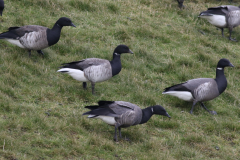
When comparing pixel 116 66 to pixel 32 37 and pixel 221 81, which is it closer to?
pixel 32 37

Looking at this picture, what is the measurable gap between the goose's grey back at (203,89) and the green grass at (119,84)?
0.41 m

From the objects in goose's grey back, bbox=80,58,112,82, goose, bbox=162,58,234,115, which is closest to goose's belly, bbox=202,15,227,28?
goose, bbox=162,58,234,115

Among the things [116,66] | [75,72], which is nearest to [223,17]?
[116,66]

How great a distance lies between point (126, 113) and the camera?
7.12 m

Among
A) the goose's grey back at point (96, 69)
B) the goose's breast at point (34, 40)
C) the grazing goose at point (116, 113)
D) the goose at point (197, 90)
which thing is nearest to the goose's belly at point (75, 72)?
the goose's grey back at point (96, 69)

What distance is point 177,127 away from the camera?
8203 mm

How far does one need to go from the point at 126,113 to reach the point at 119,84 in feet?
8.68

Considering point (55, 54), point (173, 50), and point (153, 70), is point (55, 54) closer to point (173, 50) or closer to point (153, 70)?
point (153, 70)

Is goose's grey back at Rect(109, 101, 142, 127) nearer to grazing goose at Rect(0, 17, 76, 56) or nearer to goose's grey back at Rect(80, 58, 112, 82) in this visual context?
goose's grey back at Rect(80, 58, 112, 82)

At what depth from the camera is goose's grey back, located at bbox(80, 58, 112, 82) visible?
8.80 metres

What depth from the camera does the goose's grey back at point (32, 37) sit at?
970 cm

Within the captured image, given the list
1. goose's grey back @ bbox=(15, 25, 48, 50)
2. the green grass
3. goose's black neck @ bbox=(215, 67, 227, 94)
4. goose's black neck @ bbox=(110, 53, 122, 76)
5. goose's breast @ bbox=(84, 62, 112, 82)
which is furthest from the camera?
goose's grey back @ bbox=(15, 25, 48, 50)

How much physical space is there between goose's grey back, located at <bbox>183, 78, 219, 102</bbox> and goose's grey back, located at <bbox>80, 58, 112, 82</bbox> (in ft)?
7.22

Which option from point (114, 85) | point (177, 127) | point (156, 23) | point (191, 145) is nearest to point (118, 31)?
point (156, 23)
